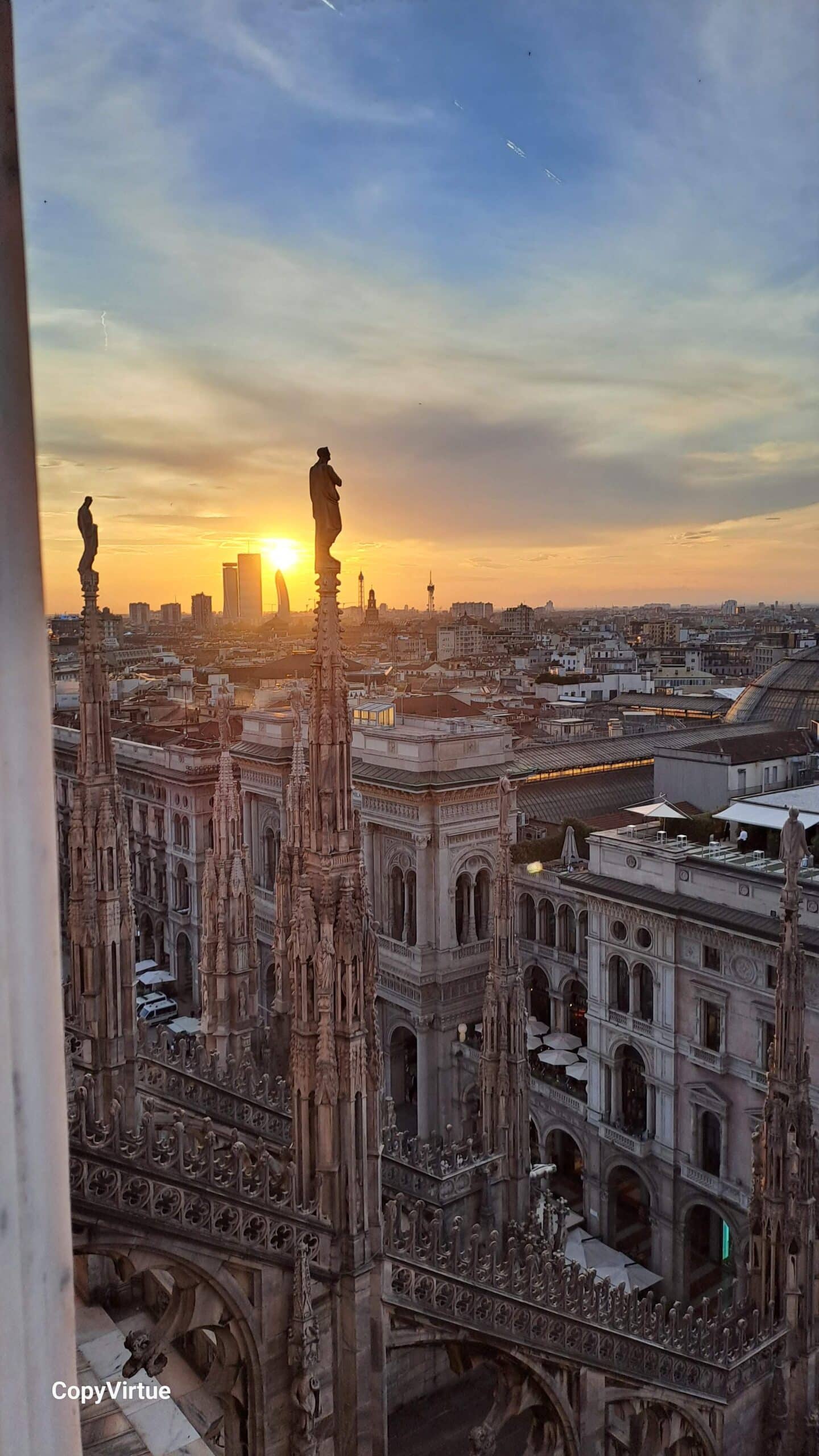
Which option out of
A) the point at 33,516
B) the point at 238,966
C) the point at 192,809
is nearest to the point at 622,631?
the point at 192,809

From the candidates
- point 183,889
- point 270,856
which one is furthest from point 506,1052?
point 183,889

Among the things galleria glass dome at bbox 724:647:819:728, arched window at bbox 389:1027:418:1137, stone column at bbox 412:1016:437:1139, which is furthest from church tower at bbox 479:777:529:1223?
galleria glass dome at bbox 724:647:819:728

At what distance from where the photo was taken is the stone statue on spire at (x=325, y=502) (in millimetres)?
7277

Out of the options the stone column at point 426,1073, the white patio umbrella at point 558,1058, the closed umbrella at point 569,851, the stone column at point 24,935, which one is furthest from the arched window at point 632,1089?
the stone column at point 24,935

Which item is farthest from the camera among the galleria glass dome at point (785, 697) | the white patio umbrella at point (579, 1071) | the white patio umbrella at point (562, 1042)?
the galleria glass dome at point (785, 697)

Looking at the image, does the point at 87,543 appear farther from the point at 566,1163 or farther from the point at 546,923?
the point at 566,1163

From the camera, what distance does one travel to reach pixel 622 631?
194500mm

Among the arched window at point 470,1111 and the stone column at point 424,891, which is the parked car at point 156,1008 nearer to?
A: the stone column at point 424,891

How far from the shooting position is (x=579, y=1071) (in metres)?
22.4

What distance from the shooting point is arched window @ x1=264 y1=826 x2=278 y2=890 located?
31.1 m

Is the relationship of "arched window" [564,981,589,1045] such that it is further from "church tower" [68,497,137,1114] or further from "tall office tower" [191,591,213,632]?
"tall office tower" [191,591,213,632]

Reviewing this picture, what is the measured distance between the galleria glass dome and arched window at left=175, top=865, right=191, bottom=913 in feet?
82.1

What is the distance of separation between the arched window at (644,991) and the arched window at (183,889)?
18700 millimetres

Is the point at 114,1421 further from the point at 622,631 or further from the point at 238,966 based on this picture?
the point at 622,631
